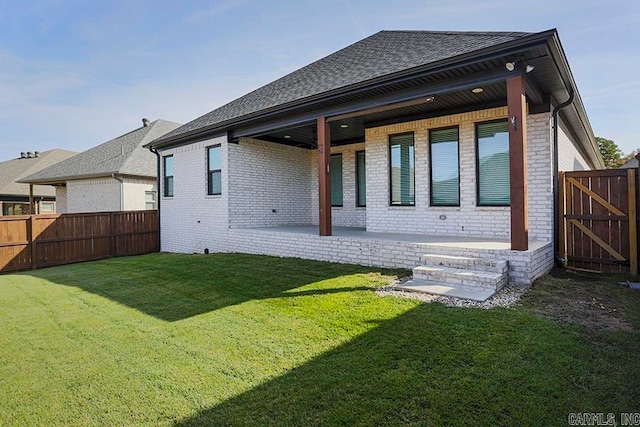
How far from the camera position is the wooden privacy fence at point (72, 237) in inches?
357

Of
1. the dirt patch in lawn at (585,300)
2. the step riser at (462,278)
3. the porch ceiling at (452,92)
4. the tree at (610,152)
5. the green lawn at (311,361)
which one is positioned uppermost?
the tree at (610,152)

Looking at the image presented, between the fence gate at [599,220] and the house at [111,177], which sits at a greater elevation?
the house at [111,177]

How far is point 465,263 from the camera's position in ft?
17.6

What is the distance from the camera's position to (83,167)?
661 inches

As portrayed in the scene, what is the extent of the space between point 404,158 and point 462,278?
422cm

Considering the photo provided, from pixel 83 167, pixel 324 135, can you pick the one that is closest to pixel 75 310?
pixel 324 135

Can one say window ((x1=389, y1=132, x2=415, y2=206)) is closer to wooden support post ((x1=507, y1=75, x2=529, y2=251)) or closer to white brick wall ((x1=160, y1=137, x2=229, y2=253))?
wooden support post ((x1=507, y1=75, x2=529, y2=251))

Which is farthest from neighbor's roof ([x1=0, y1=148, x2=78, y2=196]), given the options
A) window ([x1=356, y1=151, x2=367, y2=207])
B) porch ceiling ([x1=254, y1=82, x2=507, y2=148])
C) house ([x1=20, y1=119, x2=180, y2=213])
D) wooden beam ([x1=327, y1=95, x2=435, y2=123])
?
wooden beam ([x1=327, y1=95, x2=435, y2=123])

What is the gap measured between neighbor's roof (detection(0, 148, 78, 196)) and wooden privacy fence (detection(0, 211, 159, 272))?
13.3 metres

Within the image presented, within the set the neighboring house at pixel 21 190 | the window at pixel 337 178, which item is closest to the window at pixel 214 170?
the window at pixel 337 178

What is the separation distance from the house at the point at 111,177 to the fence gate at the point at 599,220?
606 inches

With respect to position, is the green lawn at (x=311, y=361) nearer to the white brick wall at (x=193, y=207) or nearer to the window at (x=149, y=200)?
the white brick wall at (x=193, y=207)

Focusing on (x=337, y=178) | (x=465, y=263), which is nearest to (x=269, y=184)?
(x=337, y=178)

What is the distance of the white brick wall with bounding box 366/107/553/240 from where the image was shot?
655 centimetres
